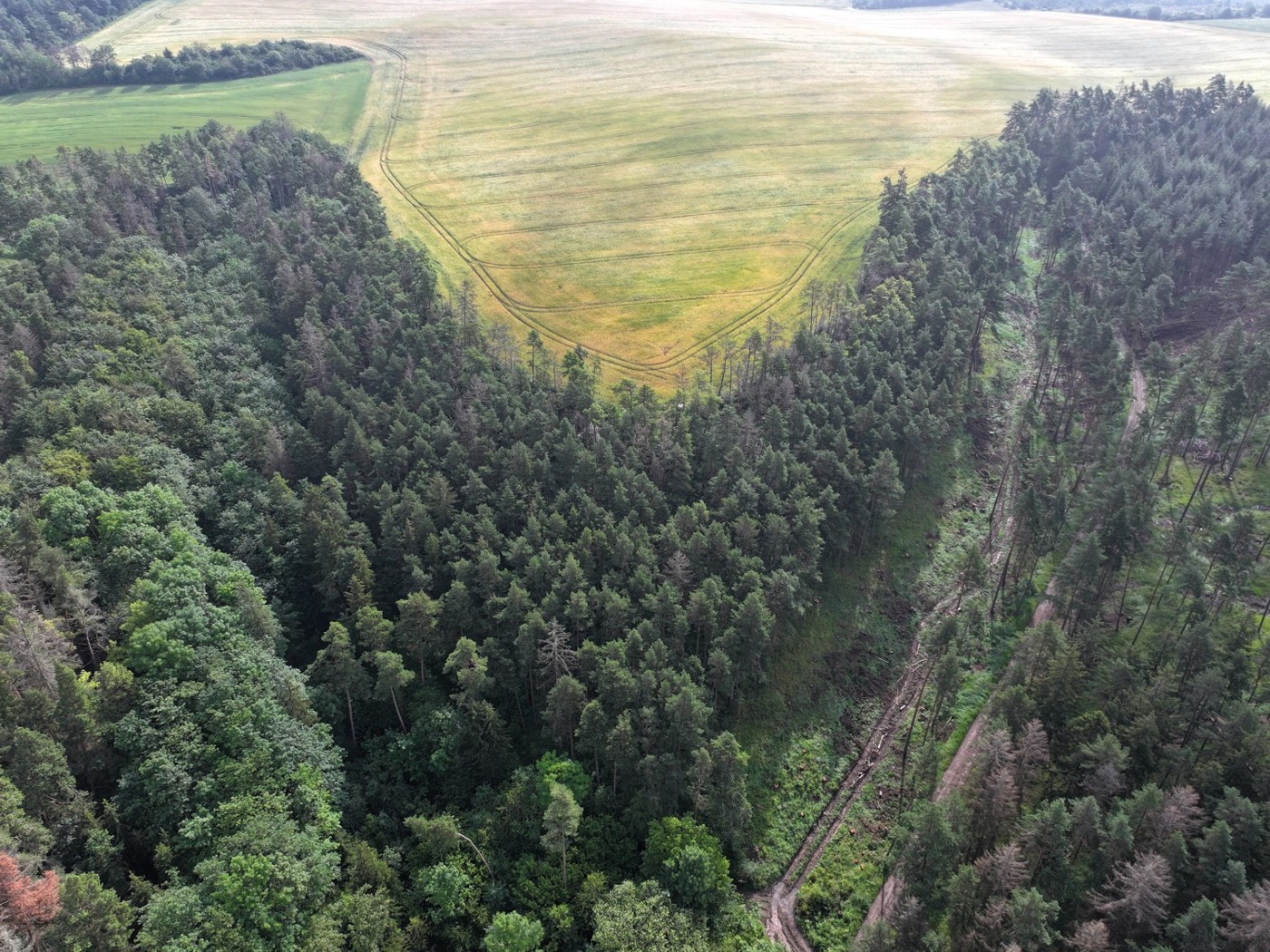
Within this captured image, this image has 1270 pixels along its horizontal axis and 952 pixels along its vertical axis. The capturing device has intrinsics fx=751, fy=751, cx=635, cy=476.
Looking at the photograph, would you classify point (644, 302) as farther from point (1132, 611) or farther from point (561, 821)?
point (561, 821)

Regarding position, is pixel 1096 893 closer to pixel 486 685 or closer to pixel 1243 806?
pixel 1243 806

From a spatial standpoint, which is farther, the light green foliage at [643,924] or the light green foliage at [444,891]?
the light green foliage at [444,891]

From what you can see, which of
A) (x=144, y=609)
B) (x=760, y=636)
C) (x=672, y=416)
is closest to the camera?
(x=144, y=609)

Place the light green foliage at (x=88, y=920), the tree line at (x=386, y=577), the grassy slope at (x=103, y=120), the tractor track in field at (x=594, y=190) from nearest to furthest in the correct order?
1. the light green foliage at (x=88, y=920)
2. the tree line at (x=386, y=577)
3. the grassy slope at (x=103, y=120)
4. the tractor track in field at (x=594, y=190)

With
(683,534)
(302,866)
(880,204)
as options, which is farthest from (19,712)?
(880,204)

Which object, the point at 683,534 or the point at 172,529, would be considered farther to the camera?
the point at 683,534

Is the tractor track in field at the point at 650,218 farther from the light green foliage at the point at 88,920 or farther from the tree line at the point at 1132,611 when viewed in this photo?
the light green foliage at the point at 88,920

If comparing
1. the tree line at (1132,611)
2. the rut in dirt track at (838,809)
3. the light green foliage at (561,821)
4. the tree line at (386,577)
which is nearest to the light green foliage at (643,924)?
the tree line at (386,577)

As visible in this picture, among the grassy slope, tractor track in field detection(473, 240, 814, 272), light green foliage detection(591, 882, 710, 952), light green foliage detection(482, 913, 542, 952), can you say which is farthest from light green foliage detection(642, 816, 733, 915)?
the grassy slope
